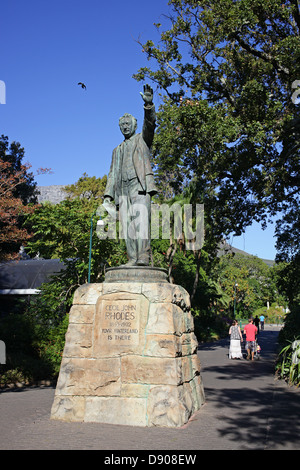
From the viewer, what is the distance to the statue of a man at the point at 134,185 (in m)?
6.98

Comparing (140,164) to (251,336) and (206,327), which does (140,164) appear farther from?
(206,327)

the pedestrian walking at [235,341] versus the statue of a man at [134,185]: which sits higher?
the statue of a man at [134,185]

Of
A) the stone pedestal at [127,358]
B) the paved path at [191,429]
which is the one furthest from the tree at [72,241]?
the stone pedestal at [127,358]

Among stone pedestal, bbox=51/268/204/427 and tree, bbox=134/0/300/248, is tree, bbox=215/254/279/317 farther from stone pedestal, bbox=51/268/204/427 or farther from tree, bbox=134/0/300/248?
stone pedestal, bbox=51/268/204/427

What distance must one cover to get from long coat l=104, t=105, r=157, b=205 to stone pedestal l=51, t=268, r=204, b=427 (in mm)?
1311

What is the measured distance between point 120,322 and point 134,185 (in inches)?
82.6

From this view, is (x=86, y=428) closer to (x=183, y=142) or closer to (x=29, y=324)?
(x=29, y=324)

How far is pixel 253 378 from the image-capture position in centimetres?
1119

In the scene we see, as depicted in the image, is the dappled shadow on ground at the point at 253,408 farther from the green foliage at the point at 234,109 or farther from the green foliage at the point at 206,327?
the green foliage at the point at 206,327

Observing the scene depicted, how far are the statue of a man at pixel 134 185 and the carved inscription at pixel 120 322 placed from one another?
72 centimetres

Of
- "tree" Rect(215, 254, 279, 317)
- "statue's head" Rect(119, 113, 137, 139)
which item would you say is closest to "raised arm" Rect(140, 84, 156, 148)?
"statue's head" Rect(119, 113, 137, 139)

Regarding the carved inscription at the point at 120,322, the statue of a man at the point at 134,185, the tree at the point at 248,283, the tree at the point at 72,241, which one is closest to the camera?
the carved inscription at the point at 120,322

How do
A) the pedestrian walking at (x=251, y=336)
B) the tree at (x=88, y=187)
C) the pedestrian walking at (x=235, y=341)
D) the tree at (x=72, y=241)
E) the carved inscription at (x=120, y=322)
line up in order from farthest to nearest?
the tree at (x=88, y=187), the pedestrian walking at (x=235, y=341), the pedestrian walking at (x=251, y=336), the tree at (x=72, y=241), the carved inscription at (x=120, y=322)
